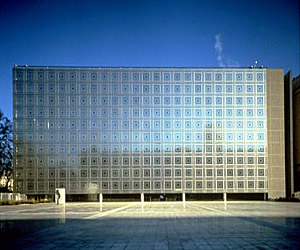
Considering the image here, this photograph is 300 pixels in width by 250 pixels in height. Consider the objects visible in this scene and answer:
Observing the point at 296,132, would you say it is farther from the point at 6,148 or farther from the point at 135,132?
the point at 6,148

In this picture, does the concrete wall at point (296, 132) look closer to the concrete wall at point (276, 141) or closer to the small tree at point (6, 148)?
the concrete wall at point (276, 141)

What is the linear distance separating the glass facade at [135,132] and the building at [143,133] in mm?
142

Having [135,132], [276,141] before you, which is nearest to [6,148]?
[135,132]

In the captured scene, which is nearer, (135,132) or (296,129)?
(135,132)

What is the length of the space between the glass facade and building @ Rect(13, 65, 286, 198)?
5.6 inches

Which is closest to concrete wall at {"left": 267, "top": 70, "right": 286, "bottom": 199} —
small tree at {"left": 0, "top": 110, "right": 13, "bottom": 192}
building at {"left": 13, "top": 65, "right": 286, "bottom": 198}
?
building at {"left": 13, "top": 65, "right": 286, "bottom": 198}

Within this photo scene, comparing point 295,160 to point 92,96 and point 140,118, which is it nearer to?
point 140,118

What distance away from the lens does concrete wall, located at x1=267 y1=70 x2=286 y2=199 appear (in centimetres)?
4881

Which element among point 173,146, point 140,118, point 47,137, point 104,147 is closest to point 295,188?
point 173,146

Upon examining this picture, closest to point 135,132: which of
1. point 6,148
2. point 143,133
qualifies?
point 143,133

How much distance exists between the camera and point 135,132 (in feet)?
160

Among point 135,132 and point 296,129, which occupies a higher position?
point 296,129

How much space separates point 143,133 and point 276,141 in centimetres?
1915

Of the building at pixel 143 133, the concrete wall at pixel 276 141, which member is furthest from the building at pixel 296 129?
the building at pixel 143 133
